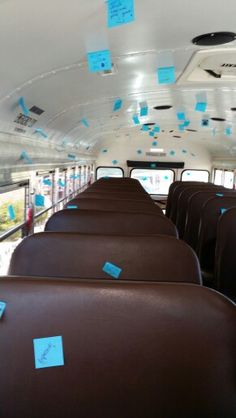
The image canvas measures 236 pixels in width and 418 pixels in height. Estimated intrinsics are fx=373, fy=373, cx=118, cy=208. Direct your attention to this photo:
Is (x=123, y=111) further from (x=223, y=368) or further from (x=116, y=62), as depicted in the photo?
(x=223, y=368)

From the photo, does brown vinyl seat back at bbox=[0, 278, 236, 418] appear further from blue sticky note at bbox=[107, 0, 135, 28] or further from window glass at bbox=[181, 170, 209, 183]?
window glass at bbox=[181, 170, 209, 183]

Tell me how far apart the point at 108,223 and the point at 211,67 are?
138 centimetres

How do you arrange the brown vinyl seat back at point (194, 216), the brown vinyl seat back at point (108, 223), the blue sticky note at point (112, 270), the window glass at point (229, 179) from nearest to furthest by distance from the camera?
1. the blue sticky note at point (112, 270)
2. the brown vinyl seat back at point (108, 223)
3. the brown vinyl seat back at point (194, 216)
4. the window glass at point (229, 179)

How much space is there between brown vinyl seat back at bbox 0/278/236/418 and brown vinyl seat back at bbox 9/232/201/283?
648 mm

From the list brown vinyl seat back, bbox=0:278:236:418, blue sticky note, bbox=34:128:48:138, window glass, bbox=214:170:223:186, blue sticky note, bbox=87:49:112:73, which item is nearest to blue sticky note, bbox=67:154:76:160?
blue sticky note, bbox=34:128:48:138

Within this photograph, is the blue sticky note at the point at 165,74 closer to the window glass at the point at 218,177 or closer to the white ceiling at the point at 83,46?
the white ceiling at the point at 83,46

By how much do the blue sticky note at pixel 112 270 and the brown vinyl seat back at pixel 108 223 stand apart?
0.76 meters

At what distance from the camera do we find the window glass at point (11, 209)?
301cm

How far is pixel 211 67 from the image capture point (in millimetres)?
2744

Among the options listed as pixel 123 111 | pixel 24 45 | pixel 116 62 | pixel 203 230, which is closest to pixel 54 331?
pixel 24 45

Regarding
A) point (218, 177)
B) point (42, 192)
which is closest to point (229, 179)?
point (218, 177)

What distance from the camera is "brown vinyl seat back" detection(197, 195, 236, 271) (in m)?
3.51

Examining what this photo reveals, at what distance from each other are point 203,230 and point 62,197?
11.1 ft

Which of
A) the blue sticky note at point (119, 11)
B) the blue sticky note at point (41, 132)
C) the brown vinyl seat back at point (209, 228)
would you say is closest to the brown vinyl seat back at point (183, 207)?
the brown vinyl seat back at point (209, 228)
